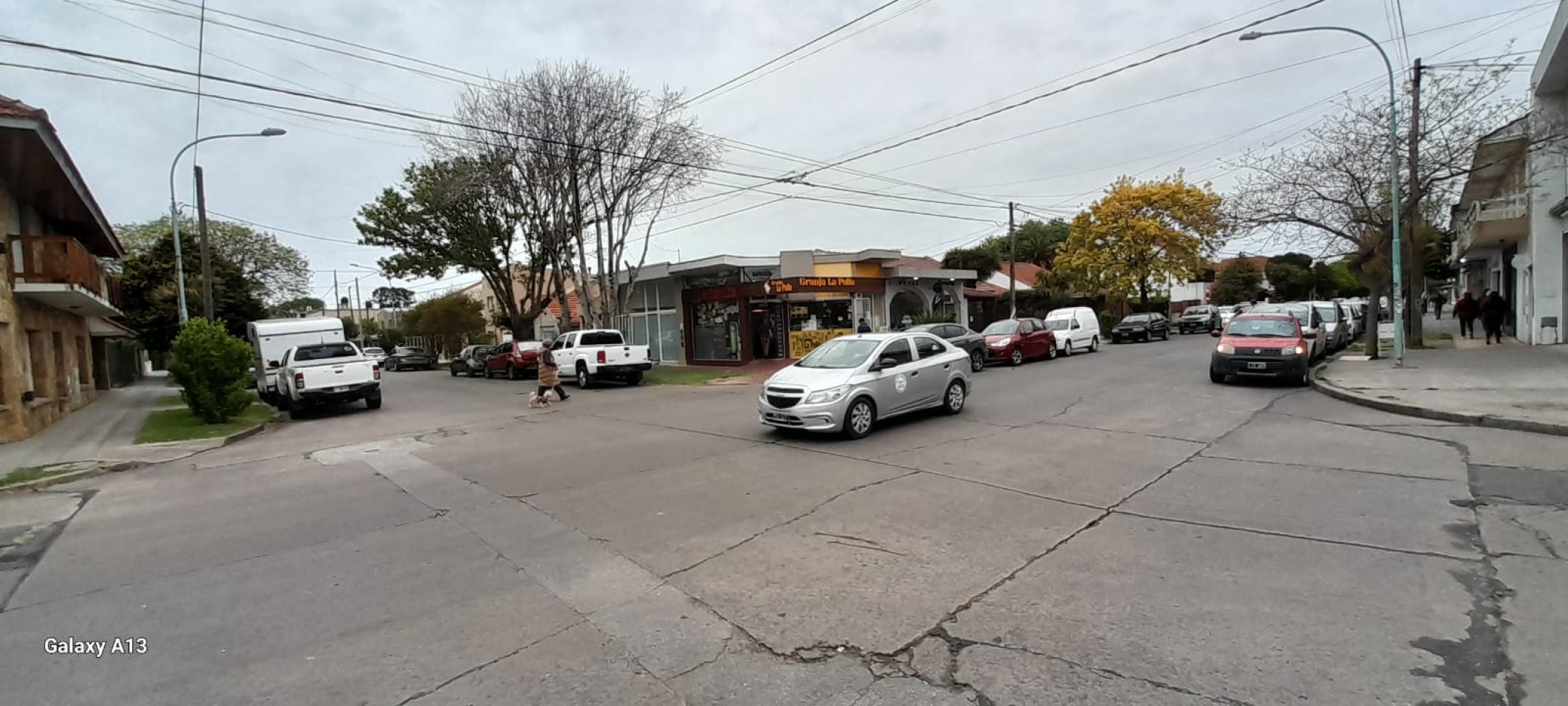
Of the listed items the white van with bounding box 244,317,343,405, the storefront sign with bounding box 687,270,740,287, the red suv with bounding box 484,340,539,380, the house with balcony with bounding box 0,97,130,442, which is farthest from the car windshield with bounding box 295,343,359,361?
the storefront sign with bounding box 687,270,740,287

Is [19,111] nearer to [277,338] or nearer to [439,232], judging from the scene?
[277,338]

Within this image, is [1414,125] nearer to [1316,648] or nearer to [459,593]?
[1316,648]

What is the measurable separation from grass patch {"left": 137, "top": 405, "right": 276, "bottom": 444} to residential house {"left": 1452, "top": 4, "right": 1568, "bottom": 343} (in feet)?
88.8

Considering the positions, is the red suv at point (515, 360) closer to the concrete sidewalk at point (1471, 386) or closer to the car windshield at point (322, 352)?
the car windshield at point (322, 352)

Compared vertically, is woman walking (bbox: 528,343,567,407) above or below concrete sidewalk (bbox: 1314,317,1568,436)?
above

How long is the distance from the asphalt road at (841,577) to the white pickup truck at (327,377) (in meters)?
7.66

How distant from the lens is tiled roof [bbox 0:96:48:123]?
1149 cm

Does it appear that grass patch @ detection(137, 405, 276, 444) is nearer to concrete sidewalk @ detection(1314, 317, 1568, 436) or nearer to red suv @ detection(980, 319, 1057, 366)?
red suv @ detection(980, 319, 1057, 366)

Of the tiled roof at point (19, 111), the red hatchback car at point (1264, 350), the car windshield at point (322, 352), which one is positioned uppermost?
the tiled roof at point (19, 111)

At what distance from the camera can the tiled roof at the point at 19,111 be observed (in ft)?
37.7

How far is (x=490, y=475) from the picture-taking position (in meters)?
8.71

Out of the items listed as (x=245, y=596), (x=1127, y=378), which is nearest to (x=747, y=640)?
(x=245, y=596)

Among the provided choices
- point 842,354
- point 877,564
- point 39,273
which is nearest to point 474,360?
point 39,273

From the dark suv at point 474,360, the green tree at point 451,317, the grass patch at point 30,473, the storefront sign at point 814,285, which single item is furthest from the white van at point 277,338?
the green tree at point 451,317
